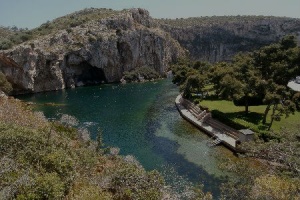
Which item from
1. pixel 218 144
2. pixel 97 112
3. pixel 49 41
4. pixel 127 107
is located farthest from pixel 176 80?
pixel 49 41

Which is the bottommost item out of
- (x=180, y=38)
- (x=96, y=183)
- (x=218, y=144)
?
(x=180, y=38)

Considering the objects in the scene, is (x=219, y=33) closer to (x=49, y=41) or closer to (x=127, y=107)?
(x=49, y=41)

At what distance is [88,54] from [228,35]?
83.5m

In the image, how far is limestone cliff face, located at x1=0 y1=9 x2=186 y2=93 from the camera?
85.4m

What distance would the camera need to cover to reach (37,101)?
235 feet

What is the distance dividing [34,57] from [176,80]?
127 feet

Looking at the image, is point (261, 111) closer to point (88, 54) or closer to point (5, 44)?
point (88, 54)

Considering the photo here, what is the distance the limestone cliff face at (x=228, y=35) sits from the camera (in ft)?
518

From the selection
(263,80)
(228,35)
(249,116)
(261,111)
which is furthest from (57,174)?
(228,35)

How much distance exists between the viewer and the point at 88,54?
326 feet

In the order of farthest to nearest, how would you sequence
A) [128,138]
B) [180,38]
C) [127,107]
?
1. [180,38]
2. [127,107]
3. [128,138]

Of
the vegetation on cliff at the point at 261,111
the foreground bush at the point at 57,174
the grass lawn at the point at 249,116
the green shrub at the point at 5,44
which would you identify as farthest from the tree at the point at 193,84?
the green shrub at the point at 5,44

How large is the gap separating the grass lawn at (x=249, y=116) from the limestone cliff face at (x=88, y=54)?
5037cm

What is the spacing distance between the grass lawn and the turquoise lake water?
4.71 meters
